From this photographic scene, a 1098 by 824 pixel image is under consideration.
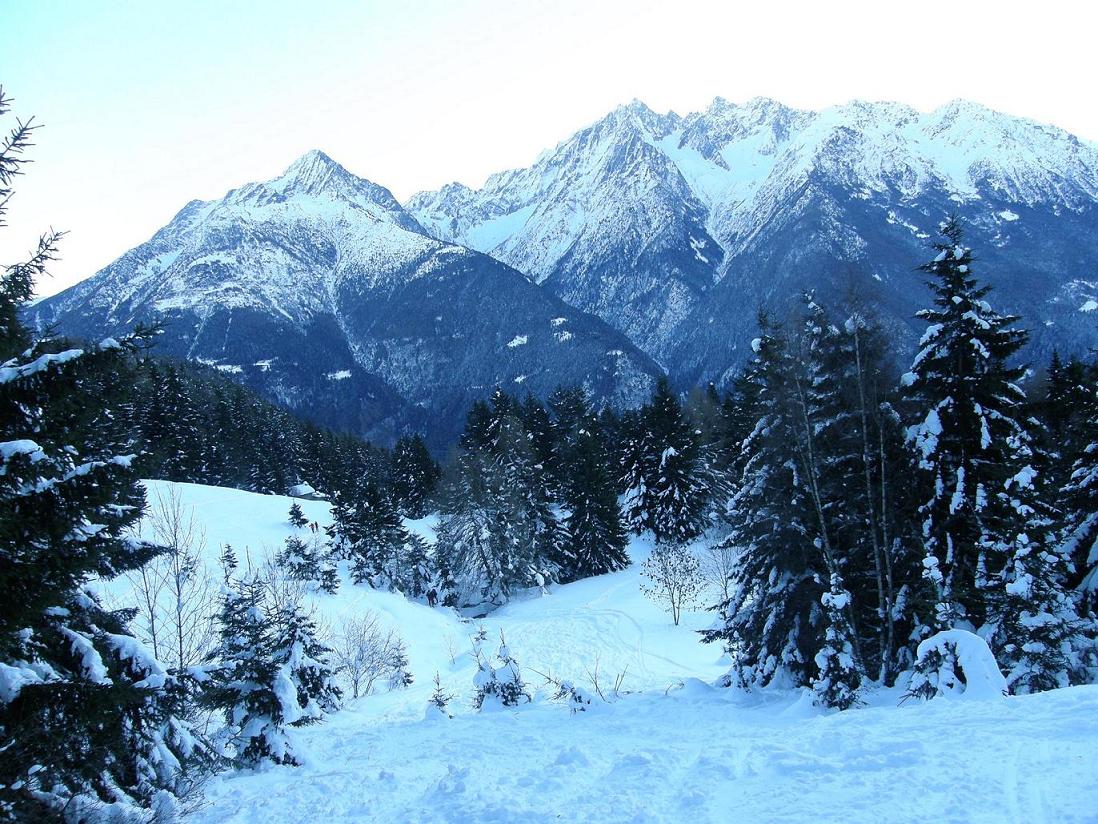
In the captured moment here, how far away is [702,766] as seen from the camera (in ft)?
25.3

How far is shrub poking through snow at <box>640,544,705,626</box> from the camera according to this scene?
33875 millimetres

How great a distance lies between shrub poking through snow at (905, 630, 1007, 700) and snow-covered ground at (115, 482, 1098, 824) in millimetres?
1074

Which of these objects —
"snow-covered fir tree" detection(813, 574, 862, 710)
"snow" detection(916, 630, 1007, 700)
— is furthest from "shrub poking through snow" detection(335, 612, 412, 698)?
"snow" detection(916, 630, 1007, 700)

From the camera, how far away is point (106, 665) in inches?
272

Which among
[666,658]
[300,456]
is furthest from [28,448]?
[300,456]

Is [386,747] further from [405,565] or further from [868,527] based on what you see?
[405,565]

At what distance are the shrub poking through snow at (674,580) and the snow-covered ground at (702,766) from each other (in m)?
19.4

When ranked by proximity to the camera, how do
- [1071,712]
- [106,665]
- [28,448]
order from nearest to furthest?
[28,448], [106,665], [1071,712]

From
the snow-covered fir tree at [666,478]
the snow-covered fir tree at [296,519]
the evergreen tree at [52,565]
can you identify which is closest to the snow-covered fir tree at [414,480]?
the snow-covered fir tree at [296,519]

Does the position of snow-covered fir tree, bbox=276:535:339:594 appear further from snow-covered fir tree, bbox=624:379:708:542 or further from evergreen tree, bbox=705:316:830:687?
evergreen tree, bbox=705:316:830:687

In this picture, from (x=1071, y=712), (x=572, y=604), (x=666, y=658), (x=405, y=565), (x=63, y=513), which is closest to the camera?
(x=63, y=513)

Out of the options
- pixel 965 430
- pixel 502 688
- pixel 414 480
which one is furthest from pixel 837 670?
pixel 414 480

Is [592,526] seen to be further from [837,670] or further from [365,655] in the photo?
[837,670]

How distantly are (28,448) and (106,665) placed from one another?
325 cm
